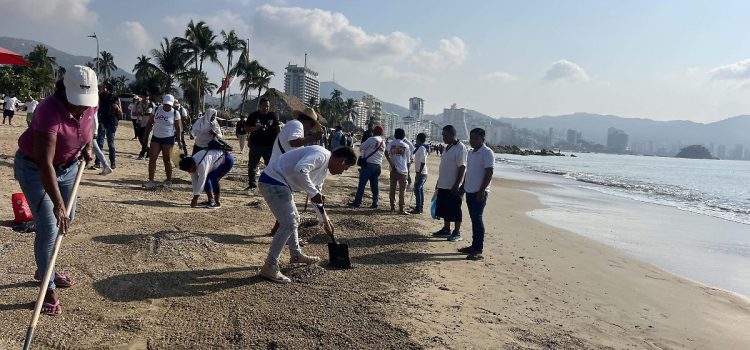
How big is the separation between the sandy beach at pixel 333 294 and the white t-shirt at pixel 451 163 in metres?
0.97

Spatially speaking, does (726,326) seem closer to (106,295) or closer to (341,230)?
(341,230)

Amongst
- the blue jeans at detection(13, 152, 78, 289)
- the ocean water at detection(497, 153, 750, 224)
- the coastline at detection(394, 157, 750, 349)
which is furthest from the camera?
the ocean water at detection(497, 153, 750, 224)

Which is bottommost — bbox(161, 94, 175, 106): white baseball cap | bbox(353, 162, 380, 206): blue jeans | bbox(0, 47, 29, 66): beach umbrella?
bbox(353, 162, 380, 206): blue jeans

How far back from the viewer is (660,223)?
506 inches

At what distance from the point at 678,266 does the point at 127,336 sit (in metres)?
8.20

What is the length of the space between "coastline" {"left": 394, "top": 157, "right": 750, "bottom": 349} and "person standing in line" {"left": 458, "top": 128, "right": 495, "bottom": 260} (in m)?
0.30

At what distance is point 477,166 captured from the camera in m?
6.59

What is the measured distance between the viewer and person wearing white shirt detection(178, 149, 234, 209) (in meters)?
7.29

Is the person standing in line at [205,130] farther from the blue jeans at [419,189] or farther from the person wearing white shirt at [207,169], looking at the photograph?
the blue jeans at [419,189]

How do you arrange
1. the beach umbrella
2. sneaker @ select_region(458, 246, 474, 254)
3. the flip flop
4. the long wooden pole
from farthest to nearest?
sneaker @ select_region(458, 246, 474, 254) → the beach umbrella → the flip flop → the long wooden pole

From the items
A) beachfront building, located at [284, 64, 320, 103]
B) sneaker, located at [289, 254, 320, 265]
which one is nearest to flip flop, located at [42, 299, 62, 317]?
sneaker, located at [289, 254, 320, 265]

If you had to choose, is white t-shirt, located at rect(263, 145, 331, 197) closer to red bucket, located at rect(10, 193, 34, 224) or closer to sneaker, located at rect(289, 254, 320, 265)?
sneaker, located at rect(289, 254, 320, 265)

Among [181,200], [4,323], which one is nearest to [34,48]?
[181,200]

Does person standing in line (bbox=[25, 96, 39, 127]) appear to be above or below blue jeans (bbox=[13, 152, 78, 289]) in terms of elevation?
above
